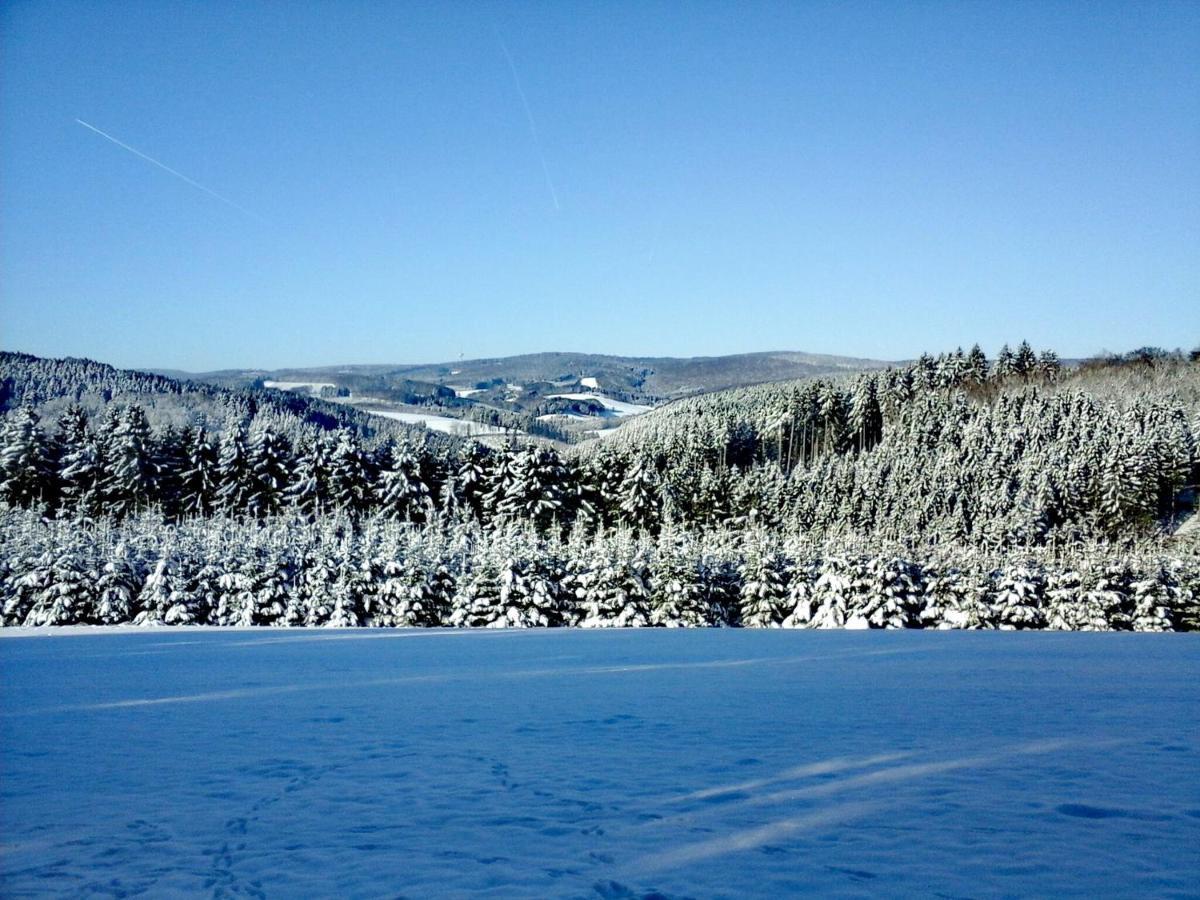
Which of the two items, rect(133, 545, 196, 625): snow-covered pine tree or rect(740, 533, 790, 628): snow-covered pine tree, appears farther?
rect(740, 533, 790, 628): snow-covered pine tree

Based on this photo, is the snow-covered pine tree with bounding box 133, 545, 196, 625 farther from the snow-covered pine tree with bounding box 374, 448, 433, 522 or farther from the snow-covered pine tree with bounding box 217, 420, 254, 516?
the snow-covered pine tree with bounding box 217, 420, 254, 516

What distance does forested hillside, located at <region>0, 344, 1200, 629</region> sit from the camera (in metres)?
39.1

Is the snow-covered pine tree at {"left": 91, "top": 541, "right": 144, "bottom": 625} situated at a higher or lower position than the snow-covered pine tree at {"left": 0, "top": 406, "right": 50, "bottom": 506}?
lower

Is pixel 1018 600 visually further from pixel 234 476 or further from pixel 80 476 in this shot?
pixel 80 476

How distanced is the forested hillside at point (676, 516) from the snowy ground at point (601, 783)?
2201cm

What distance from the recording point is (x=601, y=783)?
870cm

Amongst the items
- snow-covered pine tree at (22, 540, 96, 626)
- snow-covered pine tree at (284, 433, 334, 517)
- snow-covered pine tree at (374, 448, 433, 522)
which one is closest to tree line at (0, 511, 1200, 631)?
snow-covered pine tree at (22, 540, 96, 626)

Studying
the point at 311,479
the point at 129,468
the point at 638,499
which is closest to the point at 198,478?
the point at 129,468

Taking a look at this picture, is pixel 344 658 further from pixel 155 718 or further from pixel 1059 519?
pixel 1059 519

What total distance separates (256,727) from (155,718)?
2.01 m

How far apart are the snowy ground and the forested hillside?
22013 mm

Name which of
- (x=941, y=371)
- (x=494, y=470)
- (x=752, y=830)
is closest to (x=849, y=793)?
(x=752, y=830)

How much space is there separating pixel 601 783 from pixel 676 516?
6428 cm

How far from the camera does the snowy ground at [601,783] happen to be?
20.7 ft
